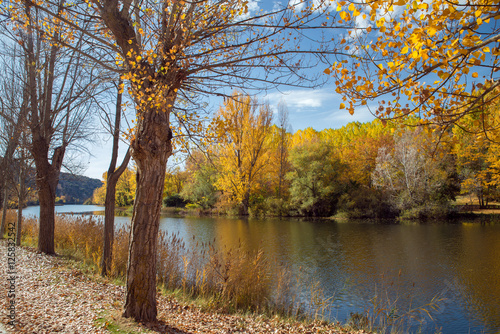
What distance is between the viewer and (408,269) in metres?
8.28

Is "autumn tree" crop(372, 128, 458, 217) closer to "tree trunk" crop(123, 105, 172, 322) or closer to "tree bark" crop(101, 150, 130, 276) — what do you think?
"tree bark" crop(101, 150, 130, 276)

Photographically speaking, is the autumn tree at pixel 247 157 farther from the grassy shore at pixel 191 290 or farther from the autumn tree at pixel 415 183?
the grassy shore at pixel 191 290

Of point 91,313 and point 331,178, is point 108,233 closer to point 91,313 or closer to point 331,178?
point 91,313

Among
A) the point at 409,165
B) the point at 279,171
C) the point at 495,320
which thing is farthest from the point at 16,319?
the point at 279,171

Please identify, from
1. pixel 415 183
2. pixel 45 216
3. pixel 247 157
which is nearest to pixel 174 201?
pixel 247 157

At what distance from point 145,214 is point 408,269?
7.62 m

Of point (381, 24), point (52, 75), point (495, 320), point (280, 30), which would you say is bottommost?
point (495, 320)

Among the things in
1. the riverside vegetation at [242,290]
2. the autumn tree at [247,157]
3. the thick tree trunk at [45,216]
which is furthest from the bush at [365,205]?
the thick tree trunk at [45,216]

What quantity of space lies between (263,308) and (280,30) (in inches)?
170

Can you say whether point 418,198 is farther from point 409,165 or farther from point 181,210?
point 181,210

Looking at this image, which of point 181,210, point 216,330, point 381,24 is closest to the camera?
point 381,24

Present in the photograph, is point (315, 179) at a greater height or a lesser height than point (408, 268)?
greater

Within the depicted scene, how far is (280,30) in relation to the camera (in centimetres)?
368

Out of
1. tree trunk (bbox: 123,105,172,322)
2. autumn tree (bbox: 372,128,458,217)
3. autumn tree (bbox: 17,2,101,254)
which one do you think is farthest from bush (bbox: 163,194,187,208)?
tree trunk (bbox: 123,105,172,322)
